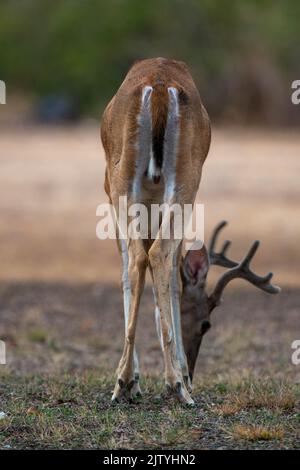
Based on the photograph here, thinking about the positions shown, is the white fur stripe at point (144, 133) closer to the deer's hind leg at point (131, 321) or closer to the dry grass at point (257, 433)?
the deer's hind leg at point (131, 321)

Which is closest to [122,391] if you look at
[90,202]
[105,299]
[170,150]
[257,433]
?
[257,433]

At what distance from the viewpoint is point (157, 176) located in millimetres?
7746

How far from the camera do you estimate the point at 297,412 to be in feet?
24.6

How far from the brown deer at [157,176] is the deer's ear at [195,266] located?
1411 millimetres

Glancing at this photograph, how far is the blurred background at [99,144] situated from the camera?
15.1 m

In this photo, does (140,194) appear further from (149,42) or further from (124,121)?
(149,42)

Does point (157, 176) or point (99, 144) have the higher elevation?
point (99, 144)

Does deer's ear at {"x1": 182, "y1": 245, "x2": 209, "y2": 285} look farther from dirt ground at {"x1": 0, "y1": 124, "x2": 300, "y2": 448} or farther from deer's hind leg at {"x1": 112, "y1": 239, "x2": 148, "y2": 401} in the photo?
deer's hind leg at {"x1": 112, "y1": 239, "x2": 148, "y2": 401}

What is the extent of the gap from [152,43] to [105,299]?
22.0 metres

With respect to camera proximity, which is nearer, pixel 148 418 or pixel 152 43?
pixel 148 418

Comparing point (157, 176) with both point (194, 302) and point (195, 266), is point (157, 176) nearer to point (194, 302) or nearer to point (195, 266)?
point (195, 266)

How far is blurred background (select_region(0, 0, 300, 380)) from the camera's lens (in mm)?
15141

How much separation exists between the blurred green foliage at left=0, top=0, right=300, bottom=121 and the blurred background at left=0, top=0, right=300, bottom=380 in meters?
0.05
